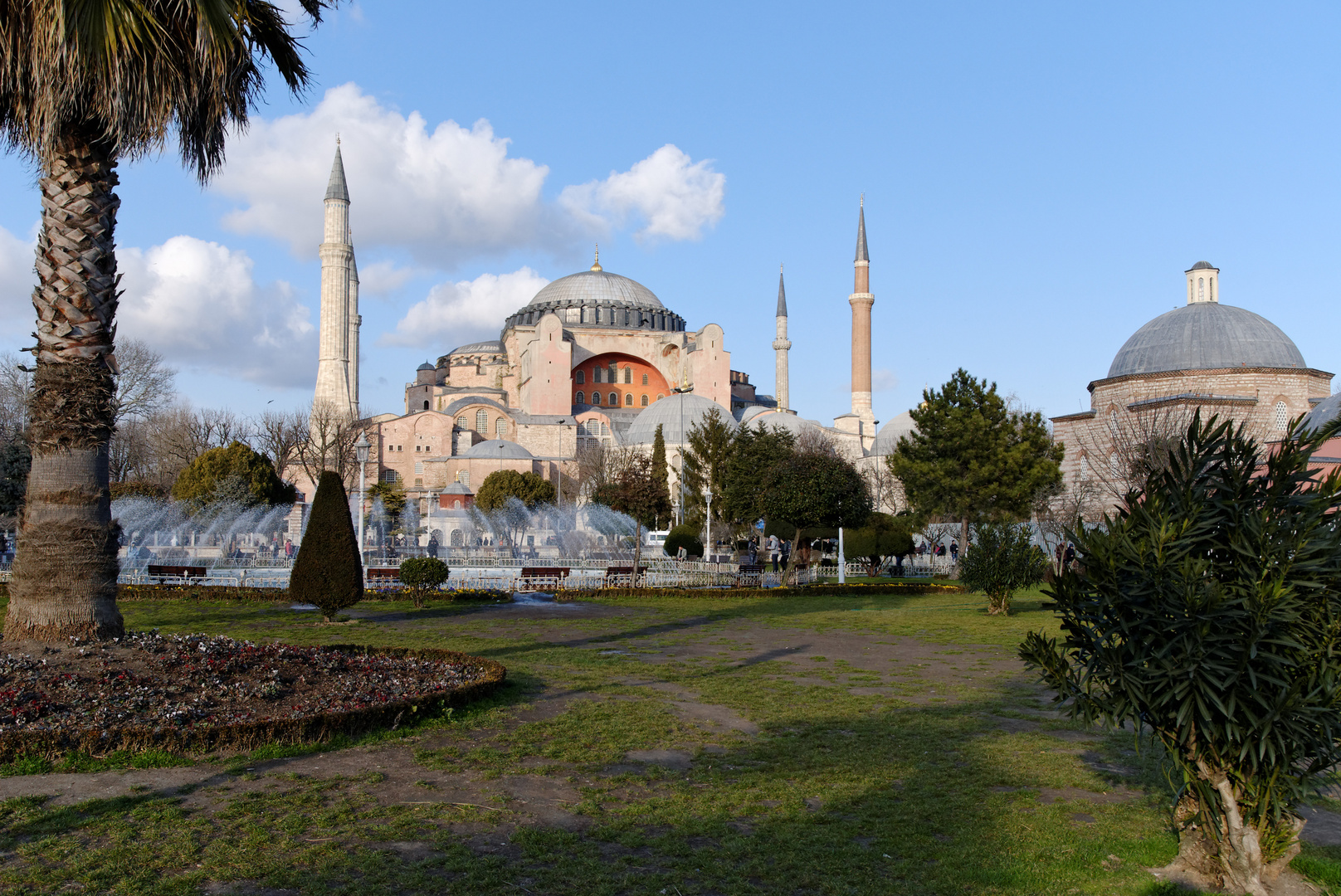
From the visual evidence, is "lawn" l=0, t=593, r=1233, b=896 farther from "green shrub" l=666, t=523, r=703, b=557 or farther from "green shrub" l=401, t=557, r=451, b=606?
"green shrub" l=666, t=523, r=703, b=557

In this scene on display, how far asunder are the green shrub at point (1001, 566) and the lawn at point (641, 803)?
7613mm

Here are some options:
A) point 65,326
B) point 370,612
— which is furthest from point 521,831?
point 370,612

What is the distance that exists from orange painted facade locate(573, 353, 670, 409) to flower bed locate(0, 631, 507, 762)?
194 ft

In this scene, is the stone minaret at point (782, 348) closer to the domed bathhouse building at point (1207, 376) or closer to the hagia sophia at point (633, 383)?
the hagia sophia at point (633, 383)

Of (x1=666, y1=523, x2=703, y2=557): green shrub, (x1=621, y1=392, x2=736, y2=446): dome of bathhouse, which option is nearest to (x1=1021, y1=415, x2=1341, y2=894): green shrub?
(x1=666, y1=523, x2=703, y2=557): green shrub

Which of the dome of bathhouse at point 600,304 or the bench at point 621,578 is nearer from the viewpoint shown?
the bench at point 621,578

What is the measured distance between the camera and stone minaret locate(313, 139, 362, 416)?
49.4 m

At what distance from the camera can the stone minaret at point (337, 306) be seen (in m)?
49.4

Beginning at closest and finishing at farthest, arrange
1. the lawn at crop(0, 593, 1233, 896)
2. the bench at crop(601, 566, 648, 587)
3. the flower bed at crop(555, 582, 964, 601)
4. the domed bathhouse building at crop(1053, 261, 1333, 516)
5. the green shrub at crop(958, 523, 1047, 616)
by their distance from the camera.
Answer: the lawn at crop(0, 593, 1233, 896) < the green shrub at crop(958, 523, 1047, 616) < the flower bed at crop(555, 582, 964, 601) < the bench at crop(601, 566, 648, 587) < the domed bathhouse building at crop(1053, 261, 1333, 516)

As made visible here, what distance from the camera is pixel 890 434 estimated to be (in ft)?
199

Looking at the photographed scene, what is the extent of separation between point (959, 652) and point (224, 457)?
28127 millimetres

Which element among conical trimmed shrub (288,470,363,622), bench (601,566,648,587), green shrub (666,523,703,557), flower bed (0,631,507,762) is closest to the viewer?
flower bed (0,631,507,762)

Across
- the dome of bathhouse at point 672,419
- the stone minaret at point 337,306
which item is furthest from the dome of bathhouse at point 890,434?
the stone minaret at point 337,306

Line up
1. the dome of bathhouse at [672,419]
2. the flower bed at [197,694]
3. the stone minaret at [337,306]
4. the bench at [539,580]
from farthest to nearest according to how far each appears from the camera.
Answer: the dome of bathhouse at [672,419], the stone minaret at [337,306], the bench at [539,580], the flower bed at [197,694]
